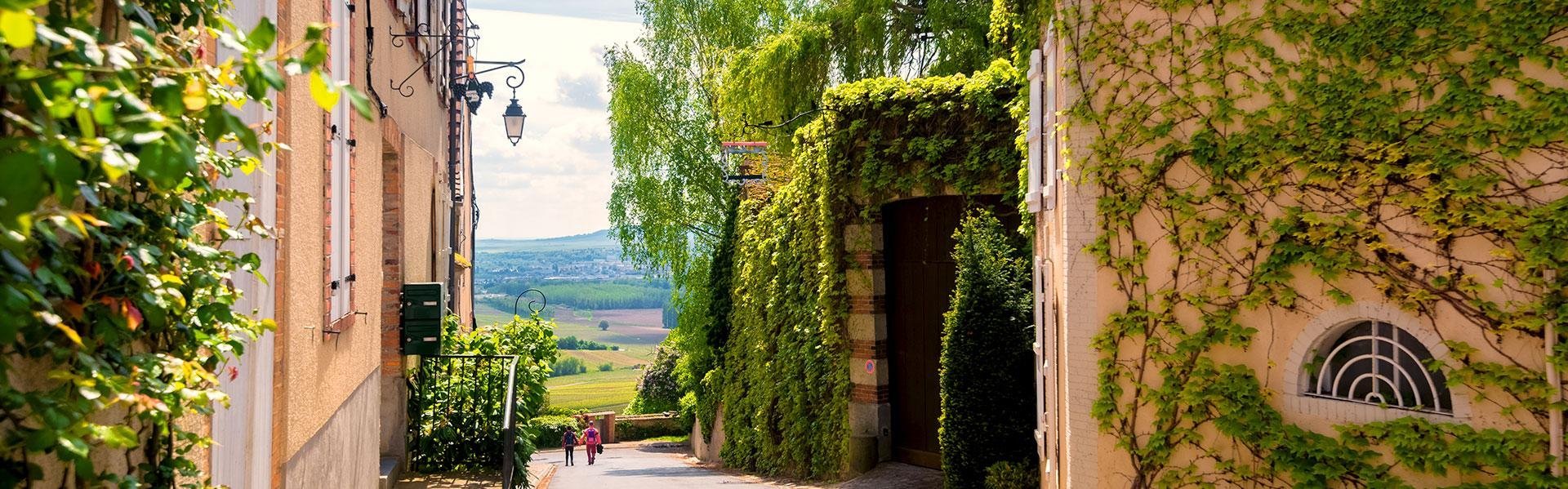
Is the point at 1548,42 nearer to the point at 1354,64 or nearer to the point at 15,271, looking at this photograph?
the point at 1354,64

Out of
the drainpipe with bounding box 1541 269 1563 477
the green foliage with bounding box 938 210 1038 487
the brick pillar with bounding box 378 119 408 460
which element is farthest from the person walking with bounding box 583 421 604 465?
the drainpipe with bounding box 1541 269 1563 477

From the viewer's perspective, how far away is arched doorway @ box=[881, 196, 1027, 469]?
502 inches

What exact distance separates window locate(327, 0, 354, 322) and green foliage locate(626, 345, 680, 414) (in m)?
23.7

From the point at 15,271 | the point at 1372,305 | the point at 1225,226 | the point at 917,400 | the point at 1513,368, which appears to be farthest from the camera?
the point at 917,400

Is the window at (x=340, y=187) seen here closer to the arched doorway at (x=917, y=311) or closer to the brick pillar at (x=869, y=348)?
the brick pillar at (x=869, y=348)

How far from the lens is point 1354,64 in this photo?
6570mm

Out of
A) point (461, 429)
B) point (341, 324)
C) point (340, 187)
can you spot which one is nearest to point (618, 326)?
point (461, 429)

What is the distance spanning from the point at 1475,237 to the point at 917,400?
7451 millimetres

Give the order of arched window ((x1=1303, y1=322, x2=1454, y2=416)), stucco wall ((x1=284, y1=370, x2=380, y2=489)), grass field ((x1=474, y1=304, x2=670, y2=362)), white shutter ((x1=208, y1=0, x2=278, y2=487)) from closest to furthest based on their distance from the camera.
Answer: white shutter ((x1=208, y1=0, x2=278, y2=487)) → stucco wall ((x1=284, y1=370, x2=380, y2=489)) → arched window ((x1=1303, y1=322, x2=1454, y2=416)) → grass field ((x1=474, y1=304, x2=670, y2=362))

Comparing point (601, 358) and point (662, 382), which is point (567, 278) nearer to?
point (601, 358)

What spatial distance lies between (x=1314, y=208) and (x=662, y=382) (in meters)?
25.8

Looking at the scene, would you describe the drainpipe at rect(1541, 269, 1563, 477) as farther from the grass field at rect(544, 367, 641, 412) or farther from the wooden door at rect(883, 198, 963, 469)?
the grass field at rect(544, 367, 641, 412)

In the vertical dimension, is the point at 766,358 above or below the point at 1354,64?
below

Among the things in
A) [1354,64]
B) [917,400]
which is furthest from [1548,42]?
[917,400]
